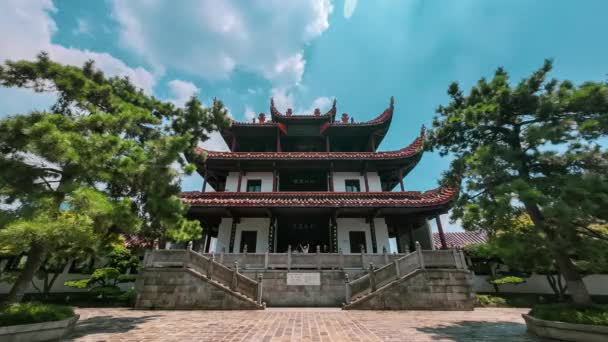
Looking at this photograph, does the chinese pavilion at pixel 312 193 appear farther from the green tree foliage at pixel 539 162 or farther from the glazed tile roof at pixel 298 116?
the green tree foliage at pixel 539 162

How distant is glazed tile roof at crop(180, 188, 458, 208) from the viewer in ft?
42.1

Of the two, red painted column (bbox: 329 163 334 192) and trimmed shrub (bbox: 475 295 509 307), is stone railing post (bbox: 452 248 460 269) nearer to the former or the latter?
trimmed shrub (bbox: 475 295 509 307)

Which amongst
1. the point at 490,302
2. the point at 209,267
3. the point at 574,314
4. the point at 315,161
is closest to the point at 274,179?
the point at 315,161

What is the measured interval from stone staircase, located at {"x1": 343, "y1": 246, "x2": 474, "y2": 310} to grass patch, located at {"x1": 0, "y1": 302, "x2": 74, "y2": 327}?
27.8 ft

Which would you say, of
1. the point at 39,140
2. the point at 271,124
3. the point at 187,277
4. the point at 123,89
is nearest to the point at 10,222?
the point at 39,140

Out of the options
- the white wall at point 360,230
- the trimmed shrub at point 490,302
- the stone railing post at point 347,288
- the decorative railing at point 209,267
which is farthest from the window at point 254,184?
the trimmed shrub at point 490,302

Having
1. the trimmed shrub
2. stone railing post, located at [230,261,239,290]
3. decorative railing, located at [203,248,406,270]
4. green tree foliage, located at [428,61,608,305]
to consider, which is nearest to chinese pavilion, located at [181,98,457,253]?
decorative railing, located at [203,248,406,270]

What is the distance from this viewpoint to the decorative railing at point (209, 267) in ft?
31.4

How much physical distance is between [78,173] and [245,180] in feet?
37.2

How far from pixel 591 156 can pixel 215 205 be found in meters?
13.9

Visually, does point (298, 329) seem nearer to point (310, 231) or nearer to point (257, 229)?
point (257, 229)

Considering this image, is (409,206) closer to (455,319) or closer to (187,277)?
(455,319)

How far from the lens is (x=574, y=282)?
531 cm

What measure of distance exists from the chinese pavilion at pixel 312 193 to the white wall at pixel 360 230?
0.20 feet
